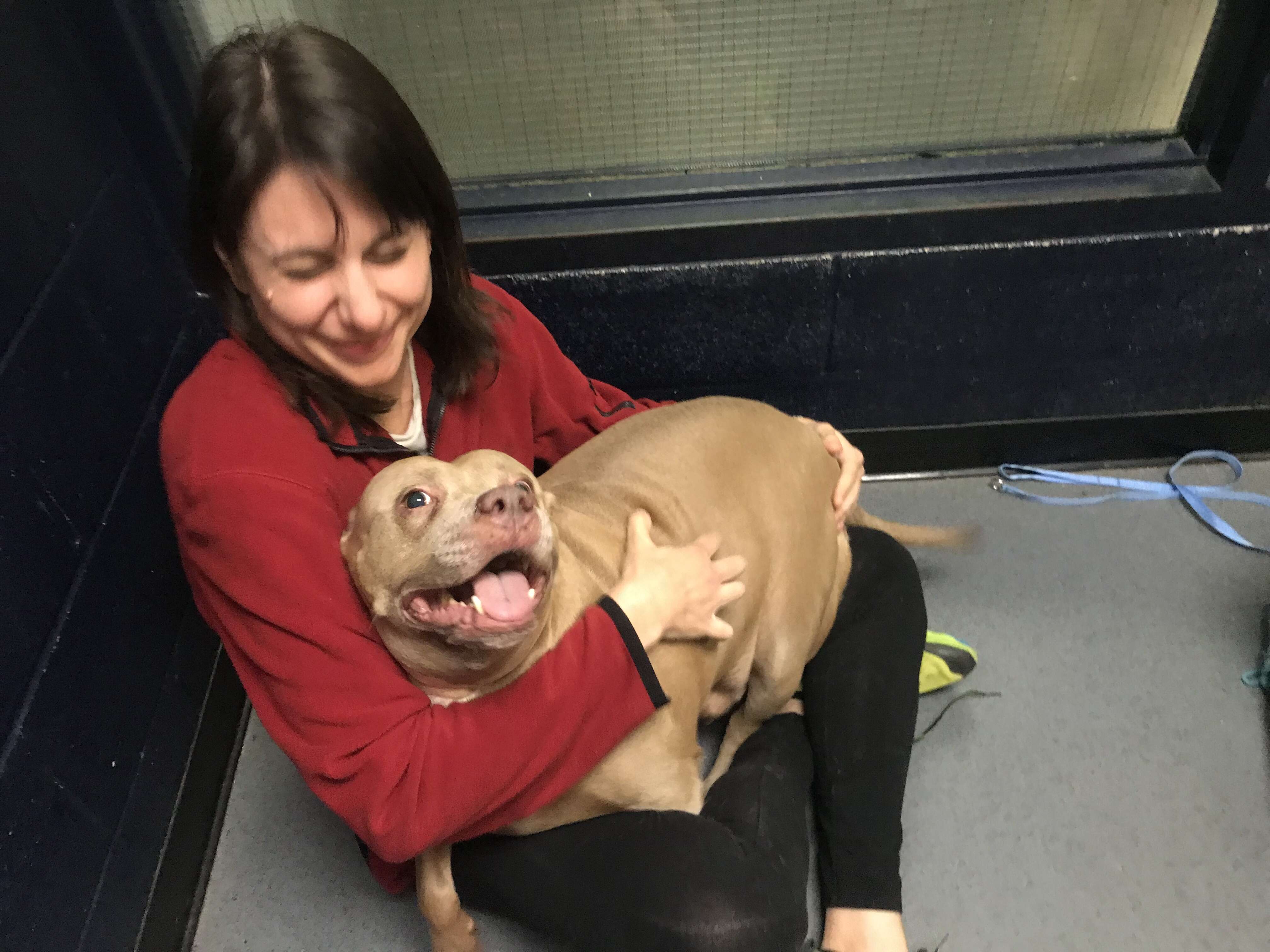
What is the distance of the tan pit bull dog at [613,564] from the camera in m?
1.03

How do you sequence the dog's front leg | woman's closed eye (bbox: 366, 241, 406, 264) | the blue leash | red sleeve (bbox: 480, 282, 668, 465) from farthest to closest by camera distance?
the blue leash
red sleeve (bbox: 480, 282, 668, 465)
the dog's front leg
woman's closed eye (bbox: 366, 241, 406, 264)

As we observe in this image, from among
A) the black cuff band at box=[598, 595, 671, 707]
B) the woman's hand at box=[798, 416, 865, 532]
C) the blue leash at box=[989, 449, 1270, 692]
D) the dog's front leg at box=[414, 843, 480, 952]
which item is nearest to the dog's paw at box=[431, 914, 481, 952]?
the dog's front leg at box=[414, 843, 480, 952]

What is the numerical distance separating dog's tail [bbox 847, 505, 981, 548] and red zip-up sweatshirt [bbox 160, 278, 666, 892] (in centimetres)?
77

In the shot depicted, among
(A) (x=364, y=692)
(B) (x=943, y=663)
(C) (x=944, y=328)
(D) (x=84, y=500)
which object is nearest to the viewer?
(A) (x=364, y=692)

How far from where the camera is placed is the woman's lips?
1116mm

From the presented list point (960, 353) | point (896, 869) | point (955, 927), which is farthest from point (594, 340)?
point (955, 927)

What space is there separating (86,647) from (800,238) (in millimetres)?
1481

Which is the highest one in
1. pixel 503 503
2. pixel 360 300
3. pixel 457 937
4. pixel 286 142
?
pixel 286 142

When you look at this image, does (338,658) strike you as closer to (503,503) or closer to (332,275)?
(503,503)

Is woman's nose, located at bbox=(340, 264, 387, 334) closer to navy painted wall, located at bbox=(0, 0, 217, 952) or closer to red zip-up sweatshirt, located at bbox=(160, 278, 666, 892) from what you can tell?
red zip-up sweatshirt, located at bbox=(160, 278, 666, 892)

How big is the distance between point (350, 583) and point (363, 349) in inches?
11.3

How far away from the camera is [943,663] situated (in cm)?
174

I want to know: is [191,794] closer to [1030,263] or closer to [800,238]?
[800,238]

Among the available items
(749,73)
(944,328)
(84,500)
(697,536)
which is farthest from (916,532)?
(84,500)
